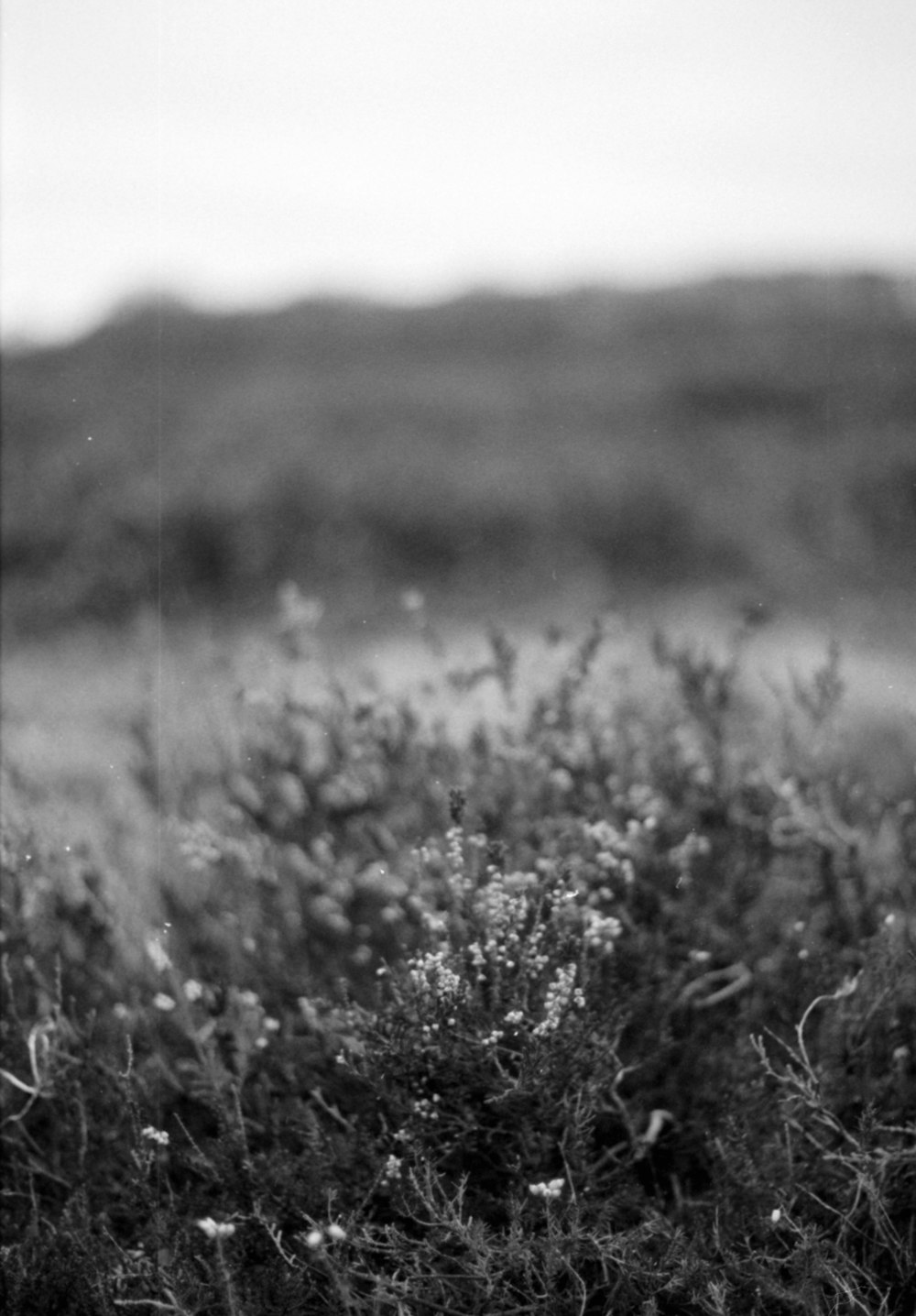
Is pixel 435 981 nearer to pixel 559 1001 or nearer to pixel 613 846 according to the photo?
pixel 559 1001

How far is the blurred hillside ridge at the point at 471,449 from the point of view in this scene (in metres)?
10.5

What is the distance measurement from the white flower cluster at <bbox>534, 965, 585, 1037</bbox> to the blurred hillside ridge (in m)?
4.06

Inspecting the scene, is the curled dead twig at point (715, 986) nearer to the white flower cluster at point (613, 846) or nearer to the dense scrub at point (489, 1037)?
the dense scrub at point (489, 1037)

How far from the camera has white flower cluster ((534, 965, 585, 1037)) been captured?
6.56 ft

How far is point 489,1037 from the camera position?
79.3 inches

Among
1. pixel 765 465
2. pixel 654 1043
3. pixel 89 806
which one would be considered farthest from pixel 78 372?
pixel 654 1043

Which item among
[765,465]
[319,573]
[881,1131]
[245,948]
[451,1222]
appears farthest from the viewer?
[765,465]

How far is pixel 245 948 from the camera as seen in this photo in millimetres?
2869

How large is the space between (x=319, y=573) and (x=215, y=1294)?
347 inches

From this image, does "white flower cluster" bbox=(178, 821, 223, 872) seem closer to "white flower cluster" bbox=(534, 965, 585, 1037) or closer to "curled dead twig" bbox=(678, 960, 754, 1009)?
"white flower cluster" bbox=(534, 965, 585, 1037)

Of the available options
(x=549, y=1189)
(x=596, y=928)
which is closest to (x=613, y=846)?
(x=596, y=928)

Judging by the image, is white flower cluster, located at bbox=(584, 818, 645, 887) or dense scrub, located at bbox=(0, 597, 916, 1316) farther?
white flower cluster, located at bbox=(584, 818, 645, 887)

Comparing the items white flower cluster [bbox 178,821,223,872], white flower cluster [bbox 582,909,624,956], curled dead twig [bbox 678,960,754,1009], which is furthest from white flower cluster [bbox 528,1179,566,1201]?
white flower cluster [bbox 178,821,223,872]

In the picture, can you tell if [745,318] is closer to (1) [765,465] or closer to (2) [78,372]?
(1) [765,465]
